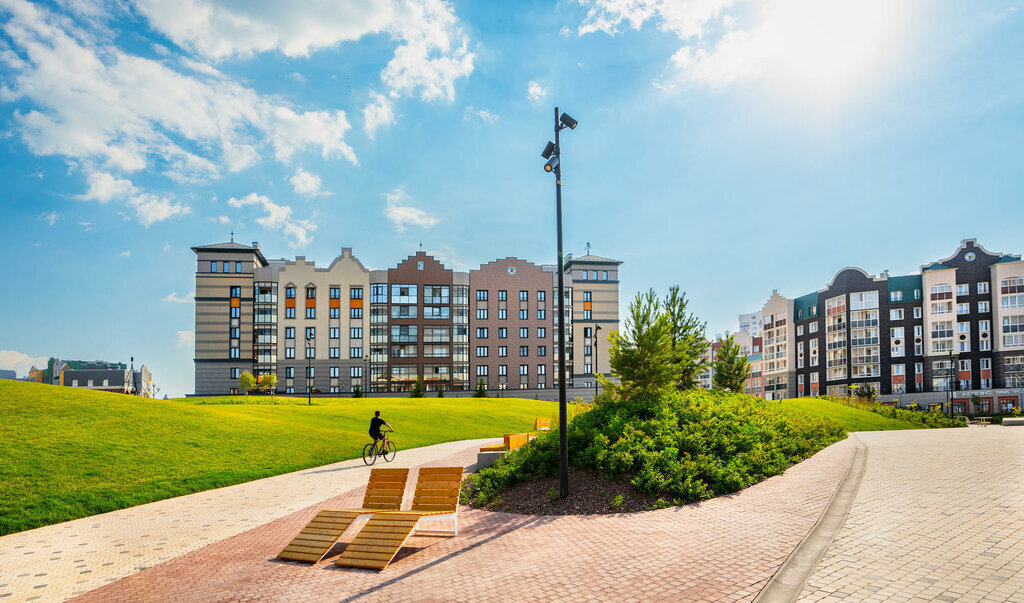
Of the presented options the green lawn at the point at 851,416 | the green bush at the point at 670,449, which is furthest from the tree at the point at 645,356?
the green lawn at the point at 851,416

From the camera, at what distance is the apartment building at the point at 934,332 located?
2648 inches

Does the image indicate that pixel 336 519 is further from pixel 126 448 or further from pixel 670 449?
pixel 126 448

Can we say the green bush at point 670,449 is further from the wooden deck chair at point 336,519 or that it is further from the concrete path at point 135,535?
the concrete path at point 135,535

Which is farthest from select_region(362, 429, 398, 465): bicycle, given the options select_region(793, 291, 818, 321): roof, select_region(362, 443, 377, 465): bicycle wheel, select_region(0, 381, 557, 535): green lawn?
select_region(793, 291, 818, 321): roof

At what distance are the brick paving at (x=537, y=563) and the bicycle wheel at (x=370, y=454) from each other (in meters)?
8.79

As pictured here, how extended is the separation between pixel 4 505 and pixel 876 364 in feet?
272

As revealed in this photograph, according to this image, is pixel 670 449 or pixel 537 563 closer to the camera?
pixel 537 563

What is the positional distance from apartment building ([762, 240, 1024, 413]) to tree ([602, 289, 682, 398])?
61.2 meters

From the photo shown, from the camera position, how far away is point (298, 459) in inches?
795

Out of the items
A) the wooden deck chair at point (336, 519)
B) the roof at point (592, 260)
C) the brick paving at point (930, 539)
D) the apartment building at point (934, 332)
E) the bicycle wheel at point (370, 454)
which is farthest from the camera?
the roof at point (592, 260)

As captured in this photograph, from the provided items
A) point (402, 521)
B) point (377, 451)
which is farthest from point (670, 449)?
point (377, 451)

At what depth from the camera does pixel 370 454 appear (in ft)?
66.5

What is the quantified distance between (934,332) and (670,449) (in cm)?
7416

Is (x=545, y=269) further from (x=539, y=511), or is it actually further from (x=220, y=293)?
(x=539, y=511)
